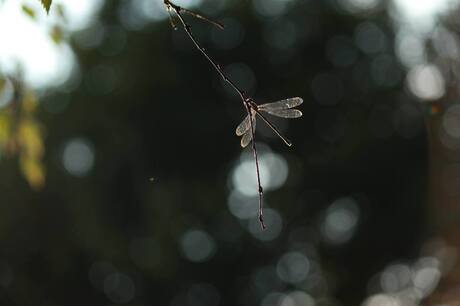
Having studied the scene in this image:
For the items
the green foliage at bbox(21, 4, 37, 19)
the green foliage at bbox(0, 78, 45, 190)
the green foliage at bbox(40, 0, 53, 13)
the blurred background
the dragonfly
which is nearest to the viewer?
the green foliage at bbox(40, 0, 53, 13)

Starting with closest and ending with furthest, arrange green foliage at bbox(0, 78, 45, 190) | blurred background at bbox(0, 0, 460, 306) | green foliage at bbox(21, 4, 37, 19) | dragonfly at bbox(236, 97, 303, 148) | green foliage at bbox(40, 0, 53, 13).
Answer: green foliage at bbox(40, 0, 53, 13) → dragonfly at bbox(236, 97, 303, 148) → green foliage at bbox(21, 4, 37, 19) → green foliage at bbox(0, 78, 45, 190) → blurred background at bbox(0, 0, 460, 306)

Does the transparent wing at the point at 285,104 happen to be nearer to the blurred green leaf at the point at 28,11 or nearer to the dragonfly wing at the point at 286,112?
the dragonfly wing at the point at 286,112

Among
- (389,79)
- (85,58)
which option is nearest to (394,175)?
(389,79)

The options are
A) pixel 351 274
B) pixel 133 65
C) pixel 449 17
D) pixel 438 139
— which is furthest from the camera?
pixel 133 65

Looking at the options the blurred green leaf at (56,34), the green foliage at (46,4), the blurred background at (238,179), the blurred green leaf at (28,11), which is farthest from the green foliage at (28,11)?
the blurred background at (238,179)

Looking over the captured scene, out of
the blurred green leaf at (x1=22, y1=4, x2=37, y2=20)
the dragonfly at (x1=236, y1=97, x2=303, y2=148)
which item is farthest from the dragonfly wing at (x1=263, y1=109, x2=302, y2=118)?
the blurred green leaf at (x1=22, y1=4, x2=37, y2=20)

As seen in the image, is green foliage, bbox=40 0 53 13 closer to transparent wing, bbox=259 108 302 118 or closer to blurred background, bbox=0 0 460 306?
transparent wing, bbox=259 108 302 118

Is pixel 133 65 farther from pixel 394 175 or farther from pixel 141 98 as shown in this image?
pixel 394 175

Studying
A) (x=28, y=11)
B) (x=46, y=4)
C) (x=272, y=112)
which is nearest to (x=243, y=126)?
(x=272, y=112)
